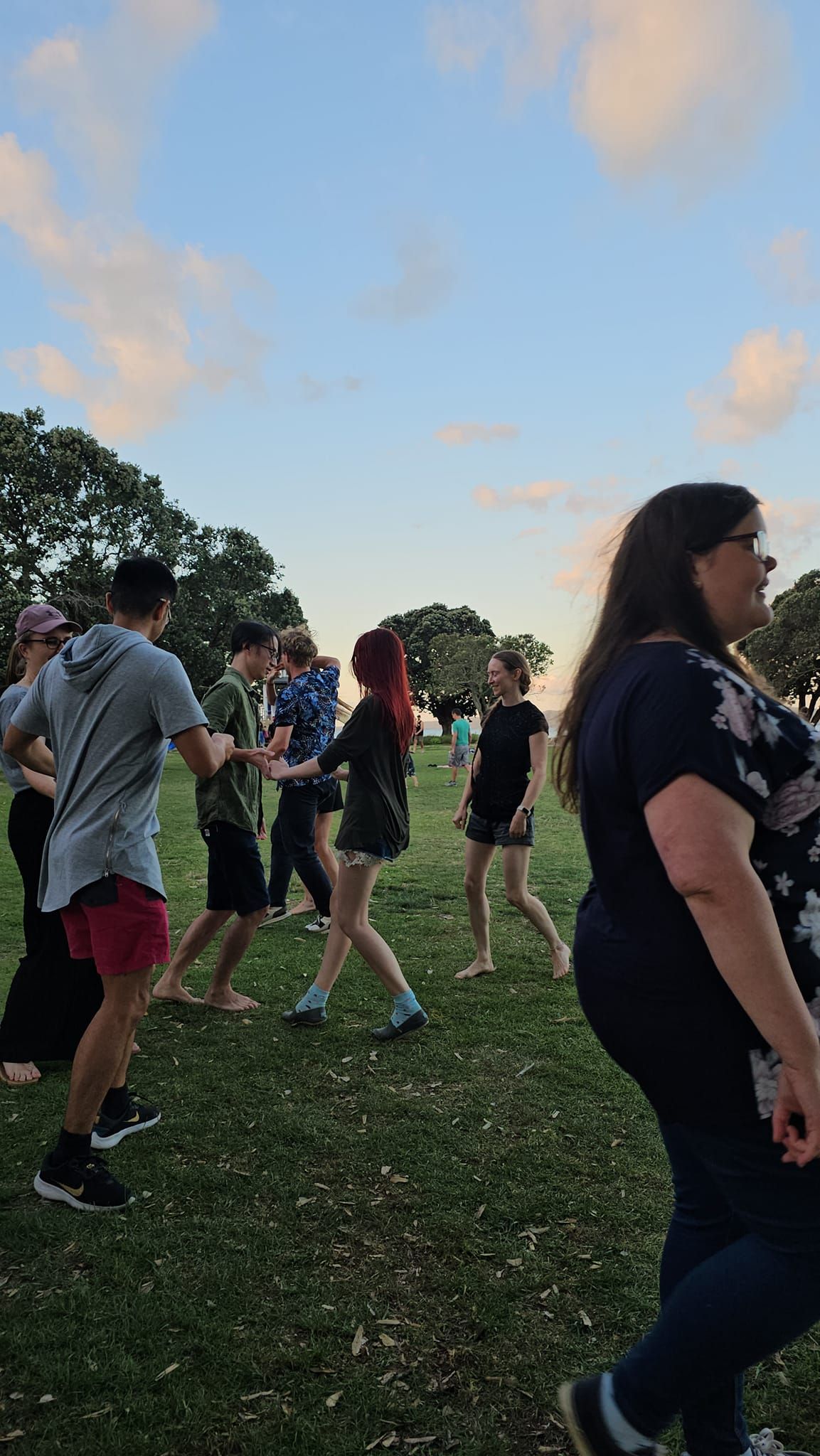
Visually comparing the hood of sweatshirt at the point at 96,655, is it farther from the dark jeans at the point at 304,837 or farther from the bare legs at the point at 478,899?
the dark jeans at the point at 304,837

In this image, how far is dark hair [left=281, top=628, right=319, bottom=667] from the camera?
270 inches

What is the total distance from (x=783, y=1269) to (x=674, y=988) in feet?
1.69

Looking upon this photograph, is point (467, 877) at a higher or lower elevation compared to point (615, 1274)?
higher

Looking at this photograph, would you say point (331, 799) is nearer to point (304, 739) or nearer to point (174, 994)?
point (304, 739)

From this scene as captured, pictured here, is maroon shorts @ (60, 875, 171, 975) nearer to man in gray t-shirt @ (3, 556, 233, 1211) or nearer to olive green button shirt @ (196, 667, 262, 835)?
man in gray t-shirt @ (3, 556, 233, 1211)

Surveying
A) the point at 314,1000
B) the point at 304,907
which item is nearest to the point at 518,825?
the point at 314,1000

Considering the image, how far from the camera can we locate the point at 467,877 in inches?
231

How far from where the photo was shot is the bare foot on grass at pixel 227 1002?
5.21 m

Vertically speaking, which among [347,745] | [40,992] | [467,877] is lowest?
[40,992]

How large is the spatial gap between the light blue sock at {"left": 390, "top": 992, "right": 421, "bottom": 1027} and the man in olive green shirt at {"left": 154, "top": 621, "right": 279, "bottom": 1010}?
0.97 meters

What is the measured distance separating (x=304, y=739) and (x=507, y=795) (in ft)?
5.96

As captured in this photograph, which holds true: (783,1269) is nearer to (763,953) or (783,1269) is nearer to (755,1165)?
(755,1165)

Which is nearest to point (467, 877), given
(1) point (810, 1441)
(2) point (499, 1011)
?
(2) point (499, 1011)

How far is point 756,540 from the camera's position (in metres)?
1.75
